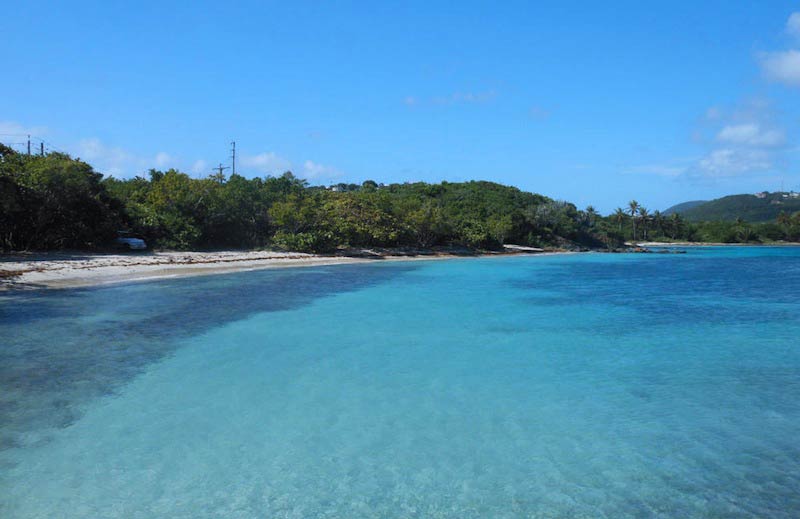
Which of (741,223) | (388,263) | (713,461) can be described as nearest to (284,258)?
(388,263)

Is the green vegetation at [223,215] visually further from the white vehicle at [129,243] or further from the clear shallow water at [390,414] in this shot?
the clear shallow water at [390,414]

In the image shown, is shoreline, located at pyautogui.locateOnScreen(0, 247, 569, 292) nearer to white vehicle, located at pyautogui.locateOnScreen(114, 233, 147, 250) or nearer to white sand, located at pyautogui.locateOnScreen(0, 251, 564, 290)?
white sand, located at pyautogui.locateOnScreen(0, 251, 564, 290)

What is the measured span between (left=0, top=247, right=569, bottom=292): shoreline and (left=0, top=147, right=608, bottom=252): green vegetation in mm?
2178

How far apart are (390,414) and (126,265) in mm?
20522

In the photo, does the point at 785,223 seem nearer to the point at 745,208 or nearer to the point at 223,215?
the point at 745,208

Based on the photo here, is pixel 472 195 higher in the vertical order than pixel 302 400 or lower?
higher

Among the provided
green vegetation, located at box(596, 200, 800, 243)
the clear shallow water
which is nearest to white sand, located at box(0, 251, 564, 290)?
the clear shallow water

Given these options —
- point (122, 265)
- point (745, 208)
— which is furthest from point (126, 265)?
point (745, 208)

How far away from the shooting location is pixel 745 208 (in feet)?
508

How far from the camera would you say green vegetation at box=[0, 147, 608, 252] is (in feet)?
83.3

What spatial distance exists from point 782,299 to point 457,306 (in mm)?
13187

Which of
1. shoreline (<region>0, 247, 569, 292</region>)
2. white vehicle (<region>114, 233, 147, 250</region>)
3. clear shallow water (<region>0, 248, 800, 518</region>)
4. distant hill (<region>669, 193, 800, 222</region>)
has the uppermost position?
distant hill (<region>669, 193, 800, 222</region>)

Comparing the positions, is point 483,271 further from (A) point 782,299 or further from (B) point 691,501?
(B) point 691,501

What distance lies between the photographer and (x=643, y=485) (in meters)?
5.10
